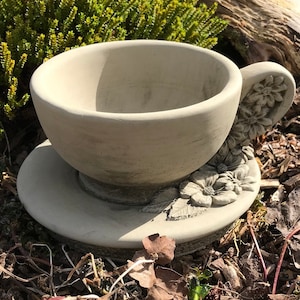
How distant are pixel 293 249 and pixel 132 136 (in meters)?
0.78

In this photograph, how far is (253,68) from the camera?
2.08 metres

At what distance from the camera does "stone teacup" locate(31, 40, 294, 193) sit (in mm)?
1703

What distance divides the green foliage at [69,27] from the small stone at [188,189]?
0.79 m

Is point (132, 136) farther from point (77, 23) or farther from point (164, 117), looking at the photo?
point (77, 23)

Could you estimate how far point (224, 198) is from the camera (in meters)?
2.01

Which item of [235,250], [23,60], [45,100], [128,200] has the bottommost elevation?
[235,250]

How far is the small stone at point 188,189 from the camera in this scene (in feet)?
6.61

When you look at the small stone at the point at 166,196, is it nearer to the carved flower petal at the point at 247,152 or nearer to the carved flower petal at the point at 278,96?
the carved flower petal at the point at 247,152

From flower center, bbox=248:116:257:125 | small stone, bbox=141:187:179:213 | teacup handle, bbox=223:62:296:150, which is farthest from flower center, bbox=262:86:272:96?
small stone, bbox=141:187:179:213

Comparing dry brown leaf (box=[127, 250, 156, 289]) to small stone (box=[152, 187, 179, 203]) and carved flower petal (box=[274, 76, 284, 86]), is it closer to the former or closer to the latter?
small stone (box=[152, 187, 179, 203])

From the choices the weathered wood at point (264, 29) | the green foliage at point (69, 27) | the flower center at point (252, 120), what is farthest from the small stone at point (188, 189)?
the weathered wood at point (264, 29)

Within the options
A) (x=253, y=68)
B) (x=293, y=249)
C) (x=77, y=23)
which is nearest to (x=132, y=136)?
(x=253, y=68)

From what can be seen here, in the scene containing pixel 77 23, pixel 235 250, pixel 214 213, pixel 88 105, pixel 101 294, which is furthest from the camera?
pixel 77 23

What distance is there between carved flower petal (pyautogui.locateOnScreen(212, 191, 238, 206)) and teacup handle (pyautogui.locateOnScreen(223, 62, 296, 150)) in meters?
0.24
